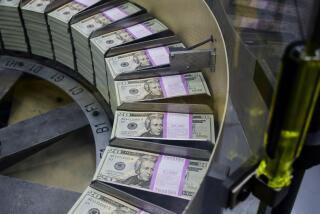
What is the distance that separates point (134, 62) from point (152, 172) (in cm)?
72

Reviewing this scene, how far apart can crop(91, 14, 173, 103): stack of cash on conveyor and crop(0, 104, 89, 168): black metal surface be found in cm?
22

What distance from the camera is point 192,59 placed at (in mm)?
2215

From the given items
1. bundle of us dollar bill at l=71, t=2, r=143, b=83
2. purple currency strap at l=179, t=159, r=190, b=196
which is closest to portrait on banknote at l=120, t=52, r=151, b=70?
bundle of us dollar bill at l=71, t=2, r=143, b=83

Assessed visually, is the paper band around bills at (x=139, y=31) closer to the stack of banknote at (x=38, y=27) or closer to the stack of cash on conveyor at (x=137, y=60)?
the stack of cash on conveyor at (x=137, y=60)

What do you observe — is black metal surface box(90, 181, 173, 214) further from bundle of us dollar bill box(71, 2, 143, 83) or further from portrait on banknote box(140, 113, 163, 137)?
bundle of us dollar bill box(71, 2, 143, 83)

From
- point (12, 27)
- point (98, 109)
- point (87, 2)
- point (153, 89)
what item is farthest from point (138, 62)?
point (12, 27)

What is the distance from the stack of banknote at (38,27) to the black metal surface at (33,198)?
0.96 m

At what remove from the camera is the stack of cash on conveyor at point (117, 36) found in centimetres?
243

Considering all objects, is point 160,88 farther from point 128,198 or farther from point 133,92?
point 128,198

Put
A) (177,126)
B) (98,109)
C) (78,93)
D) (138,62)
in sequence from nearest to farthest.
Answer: (177,126) < (138,62) < (98,109) < (78,93)

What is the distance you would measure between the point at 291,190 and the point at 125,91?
116 cm

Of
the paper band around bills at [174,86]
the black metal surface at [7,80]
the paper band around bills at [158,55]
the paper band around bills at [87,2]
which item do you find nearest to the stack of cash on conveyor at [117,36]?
the paper band around bills at [158,55]

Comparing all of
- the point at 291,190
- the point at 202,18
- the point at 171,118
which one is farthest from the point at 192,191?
the point at 202,18

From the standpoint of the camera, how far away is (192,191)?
5.63ft
